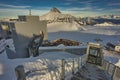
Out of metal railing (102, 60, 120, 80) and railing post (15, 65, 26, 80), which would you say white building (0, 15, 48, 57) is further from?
railing post (15, 65, 26, 80)

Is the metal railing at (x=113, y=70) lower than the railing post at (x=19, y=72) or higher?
lower

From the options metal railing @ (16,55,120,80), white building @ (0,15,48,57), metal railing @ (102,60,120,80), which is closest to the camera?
metal railing @ (102,60,120,80)

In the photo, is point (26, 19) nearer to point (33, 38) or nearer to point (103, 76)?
point (33, 38)

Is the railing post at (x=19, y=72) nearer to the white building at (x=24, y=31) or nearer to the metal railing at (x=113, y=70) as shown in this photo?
the metal railing at (x=113, y=70)

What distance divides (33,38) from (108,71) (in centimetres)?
1244

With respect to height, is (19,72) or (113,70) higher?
(19,72)

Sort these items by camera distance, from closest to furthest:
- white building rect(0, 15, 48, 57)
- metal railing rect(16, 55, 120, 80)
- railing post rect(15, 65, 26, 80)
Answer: railing post rect(15, 65, 26, 80) < metal railing rect(16, 55, 120, 80) < white building rect(0, 15, 48, 57)

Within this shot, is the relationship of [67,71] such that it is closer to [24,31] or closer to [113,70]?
[113,70]

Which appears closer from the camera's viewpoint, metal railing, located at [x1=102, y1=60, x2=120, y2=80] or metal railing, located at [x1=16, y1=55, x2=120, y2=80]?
metal railing, located at [x1=102, y1=60, x2=120, y2=80]

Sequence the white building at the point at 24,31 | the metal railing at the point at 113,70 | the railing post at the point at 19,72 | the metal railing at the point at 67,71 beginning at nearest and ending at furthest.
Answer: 1. the railing post at the point at 19,72
2. the metal railing at the point at 113,70
3. the metal railing at the point at 67,71
4. the white building at the point at 24,31

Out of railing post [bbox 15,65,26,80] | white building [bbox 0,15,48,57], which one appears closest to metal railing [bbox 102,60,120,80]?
railing post [bbox 15,65,26,80]

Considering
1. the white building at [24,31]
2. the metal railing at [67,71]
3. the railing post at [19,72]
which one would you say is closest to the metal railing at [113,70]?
the metal railing at [67,71]

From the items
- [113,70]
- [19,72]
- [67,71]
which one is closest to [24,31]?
[67,71]

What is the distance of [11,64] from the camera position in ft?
37.2
